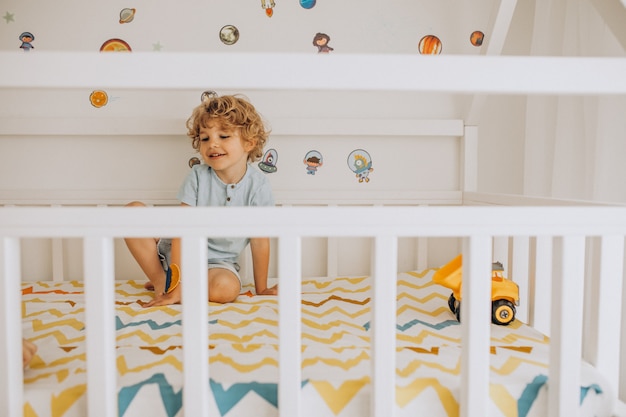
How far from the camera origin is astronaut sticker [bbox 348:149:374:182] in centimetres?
164

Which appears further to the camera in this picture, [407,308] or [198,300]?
[407,308]

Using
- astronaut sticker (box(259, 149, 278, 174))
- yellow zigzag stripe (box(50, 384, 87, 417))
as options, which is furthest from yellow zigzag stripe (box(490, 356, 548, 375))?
astronaut sticker (box(259, 149, 278, 174))

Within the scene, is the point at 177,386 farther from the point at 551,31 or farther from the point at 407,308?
the point at 551,31

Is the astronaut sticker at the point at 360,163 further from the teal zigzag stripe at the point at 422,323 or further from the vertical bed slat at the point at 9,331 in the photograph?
the vertical bed slat at the point at 9,331

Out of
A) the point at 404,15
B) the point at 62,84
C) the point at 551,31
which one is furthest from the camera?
the point at 404,15

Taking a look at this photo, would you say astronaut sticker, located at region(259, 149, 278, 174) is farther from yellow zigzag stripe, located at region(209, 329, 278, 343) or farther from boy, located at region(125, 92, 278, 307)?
yellow zigzag stripe, located at region(209, 329, 278, 343)

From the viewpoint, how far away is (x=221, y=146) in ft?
4.57

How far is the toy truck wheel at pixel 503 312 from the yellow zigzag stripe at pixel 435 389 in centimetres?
34

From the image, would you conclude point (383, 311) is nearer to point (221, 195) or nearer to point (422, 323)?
point (422, 323)

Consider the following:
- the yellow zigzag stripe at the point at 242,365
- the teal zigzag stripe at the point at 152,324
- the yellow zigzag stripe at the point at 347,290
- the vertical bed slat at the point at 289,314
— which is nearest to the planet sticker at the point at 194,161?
the yellow zigzag stripe at the point at 347,290

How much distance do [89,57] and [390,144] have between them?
1.11 meters

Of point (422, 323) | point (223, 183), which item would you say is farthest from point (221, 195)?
point (422, 323)

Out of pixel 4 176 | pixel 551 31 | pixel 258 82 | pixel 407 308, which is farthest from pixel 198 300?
pixel 551 31

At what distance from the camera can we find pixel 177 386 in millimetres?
732
